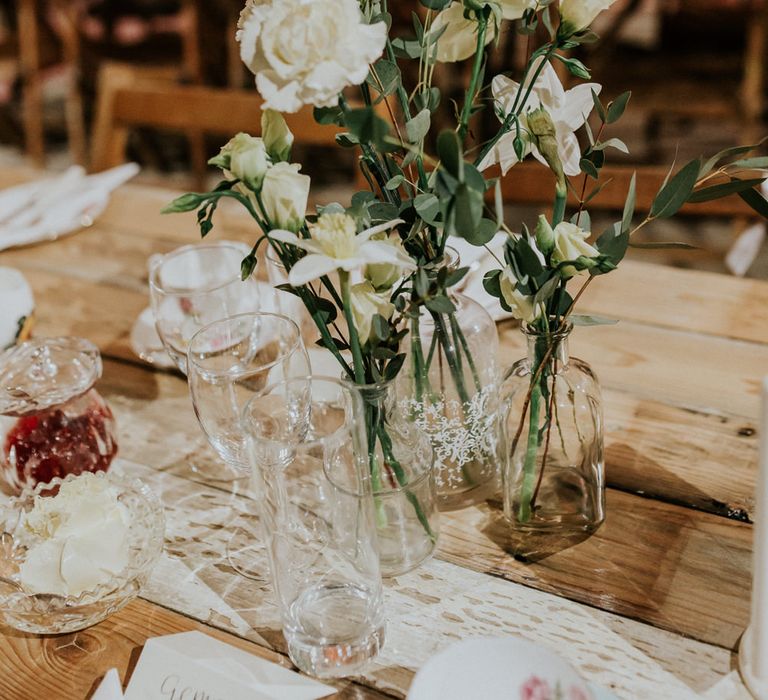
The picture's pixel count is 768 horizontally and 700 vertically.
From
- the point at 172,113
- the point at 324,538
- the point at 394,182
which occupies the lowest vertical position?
the point at 324,538

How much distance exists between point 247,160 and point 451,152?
129mm

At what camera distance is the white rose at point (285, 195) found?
559 millimetres

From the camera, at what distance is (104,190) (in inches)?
57.4

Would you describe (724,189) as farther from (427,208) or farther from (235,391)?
(235,391)

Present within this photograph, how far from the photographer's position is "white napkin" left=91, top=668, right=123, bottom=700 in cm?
64

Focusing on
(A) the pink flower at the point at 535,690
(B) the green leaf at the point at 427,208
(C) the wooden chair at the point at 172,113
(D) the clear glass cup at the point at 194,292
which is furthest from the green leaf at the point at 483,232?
(C) the wooden chair at the point at 172,113

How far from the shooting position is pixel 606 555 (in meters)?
0.75

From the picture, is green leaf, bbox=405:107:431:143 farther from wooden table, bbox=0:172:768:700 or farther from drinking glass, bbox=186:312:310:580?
wooden table, bbox=0:172:768:700

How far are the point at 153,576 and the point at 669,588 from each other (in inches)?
17.0

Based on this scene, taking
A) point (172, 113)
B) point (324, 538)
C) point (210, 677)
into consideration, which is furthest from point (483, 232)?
point (172, 113)

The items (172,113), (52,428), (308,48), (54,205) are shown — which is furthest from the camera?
(172,113)

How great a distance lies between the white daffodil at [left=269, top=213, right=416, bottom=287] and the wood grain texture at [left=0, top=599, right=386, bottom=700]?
0.31 meters

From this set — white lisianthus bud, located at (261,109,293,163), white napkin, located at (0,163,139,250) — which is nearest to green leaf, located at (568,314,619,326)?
white lisianthus bud, located at (261,109,293,163)

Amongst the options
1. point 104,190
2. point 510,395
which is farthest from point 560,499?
point 104,190
